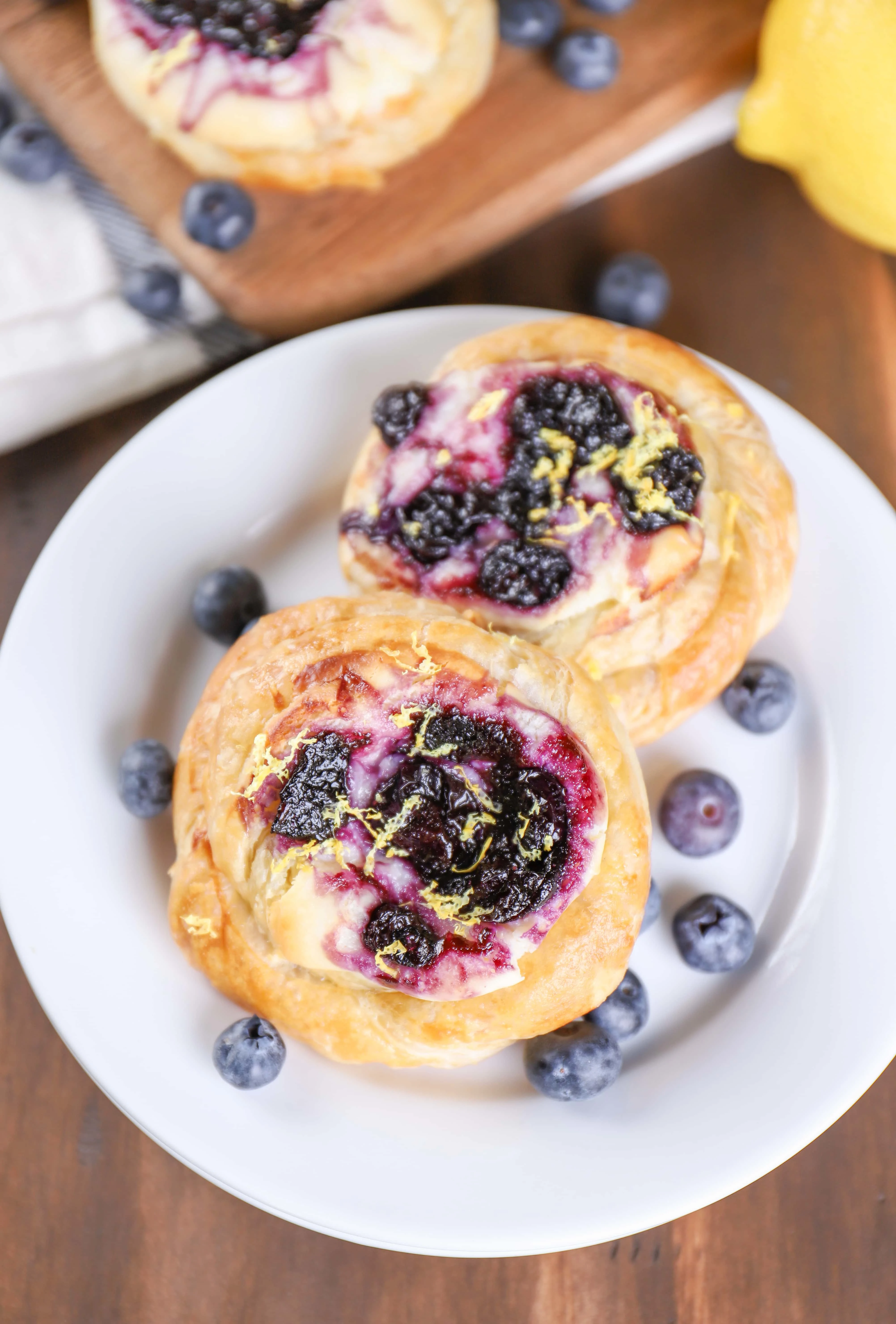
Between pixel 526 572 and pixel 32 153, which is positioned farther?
pixel 32 153

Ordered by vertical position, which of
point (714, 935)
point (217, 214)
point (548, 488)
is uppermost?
point (217, 214)

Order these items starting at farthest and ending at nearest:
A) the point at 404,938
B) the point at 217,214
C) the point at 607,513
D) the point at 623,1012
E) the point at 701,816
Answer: the point at 217,214
the point at 701,816
the point at 623,1012
the point at 607,513
the point at 404,938

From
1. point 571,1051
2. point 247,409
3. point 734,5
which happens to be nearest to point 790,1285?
point 571,1051

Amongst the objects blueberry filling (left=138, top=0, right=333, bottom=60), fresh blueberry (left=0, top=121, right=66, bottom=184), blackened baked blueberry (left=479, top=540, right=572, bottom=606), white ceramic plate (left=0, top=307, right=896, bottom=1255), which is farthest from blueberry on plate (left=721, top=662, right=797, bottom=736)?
fresh blueberry (left=0, top=121, right=66, bottom=184)

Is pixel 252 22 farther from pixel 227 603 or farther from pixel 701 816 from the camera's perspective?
pixel 701 816

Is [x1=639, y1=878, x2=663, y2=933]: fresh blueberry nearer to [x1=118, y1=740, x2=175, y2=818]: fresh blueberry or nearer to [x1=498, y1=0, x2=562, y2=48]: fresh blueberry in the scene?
[x1=118, y1=740, x2=175, y2=818]: fresh blueberry

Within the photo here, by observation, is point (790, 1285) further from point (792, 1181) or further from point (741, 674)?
point (741, 674)

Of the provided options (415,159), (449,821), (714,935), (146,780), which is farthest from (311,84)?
(714,935)
